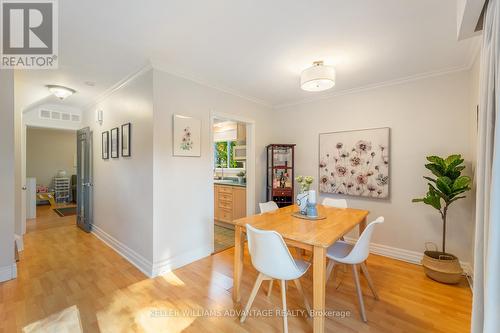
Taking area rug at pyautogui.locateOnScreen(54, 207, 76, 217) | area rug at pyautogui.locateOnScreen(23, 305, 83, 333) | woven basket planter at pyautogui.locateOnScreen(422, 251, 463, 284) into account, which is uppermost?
woven basket planter at pyautogui.locateOnScreen(422, 251, 463, 284)

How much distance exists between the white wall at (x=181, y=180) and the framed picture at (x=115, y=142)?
3.57ft

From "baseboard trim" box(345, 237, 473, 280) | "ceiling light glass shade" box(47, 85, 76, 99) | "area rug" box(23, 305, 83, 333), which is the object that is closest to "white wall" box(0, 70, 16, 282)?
"ceiling light glass shade" box(47, 85, 76, 99)

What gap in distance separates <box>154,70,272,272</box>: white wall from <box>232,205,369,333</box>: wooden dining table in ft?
3.36

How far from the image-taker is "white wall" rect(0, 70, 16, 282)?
2.38 metres

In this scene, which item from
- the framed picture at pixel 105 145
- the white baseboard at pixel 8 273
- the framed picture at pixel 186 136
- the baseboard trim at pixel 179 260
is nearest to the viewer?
the white baseboard at pixel 8 273

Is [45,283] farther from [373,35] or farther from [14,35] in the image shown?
[373,35]

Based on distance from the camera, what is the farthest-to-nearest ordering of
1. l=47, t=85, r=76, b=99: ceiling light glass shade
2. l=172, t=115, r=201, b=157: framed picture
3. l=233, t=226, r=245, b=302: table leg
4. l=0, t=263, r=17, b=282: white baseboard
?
l=47, t=85, r=76, b=99: ceiling light glass shade
l=172, t=115, r=201, b=157: framed picture
l=0, t=263, r=17, b=282: white baseboard
l=233, t=226, r=245, b=302: table leg

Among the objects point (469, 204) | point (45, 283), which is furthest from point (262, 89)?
point (45, 283)

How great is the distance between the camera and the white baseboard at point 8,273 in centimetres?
236

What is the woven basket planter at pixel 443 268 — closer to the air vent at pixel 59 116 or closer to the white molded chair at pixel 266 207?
the white molded chair at pixel 266 207

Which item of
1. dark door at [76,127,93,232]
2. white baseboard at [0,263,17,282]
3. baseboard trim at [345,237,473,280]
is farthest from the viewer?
dark door at [76,127,93,232]

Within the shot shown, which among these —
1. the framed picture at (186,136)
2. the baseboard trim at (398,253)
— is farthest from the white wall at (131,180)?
the baseboard trim at (398,253)

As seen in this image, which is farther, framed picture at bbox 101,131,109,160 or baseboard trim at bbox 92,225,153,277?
framed picture at bbox 101,131,109,160

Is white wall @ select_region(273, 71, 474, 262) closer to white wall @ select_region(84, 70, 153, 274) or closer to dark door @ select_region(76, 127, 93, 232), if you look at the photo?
white wall @ select_region(84, 70, 153, 274)
